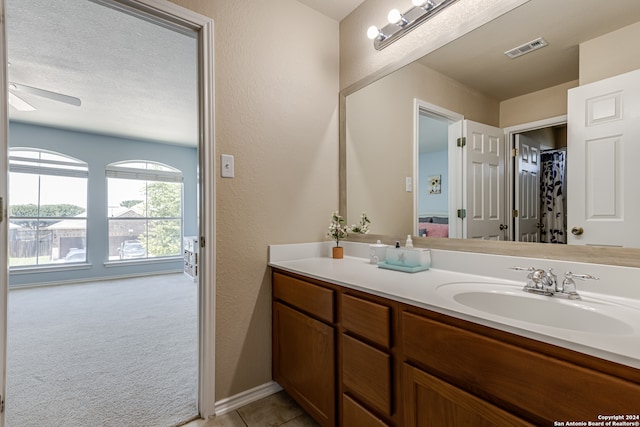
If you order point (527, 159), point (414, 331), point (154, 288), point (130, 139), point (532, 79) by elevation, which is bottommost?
point (154, 288)

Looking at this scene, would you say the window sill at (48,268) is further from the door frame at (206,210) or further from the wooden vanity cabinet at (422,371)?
the wooden vanity cabinet at (422,371)

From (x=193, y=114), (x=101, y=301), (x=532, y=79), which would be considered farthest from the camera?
(x=193, y=114)

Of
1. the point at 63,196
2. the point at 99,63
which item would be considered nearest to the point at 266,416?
the point at 99,63

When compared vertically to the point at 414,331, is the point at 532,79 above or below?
above

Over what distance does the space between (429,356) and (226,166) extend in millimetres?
1313

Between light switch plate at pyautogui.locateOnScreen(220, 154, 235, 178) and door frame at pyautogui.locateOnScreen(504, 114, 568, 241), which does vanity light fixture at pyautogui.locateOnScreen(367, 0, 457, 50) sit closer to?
door frame at pyautogui.locateOnScreen(504, 114, 568, 241)

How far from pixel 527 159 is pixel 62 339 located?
3.71 metres

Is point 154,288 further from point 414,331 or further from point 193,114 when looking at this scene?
point 414,331

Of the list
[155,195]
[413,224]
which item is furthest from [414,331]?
[155,195]

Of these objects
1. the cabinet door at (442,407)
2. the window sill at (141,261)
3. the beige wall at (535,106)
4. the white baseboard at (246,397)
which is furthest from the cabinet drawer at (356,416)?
the window sill at (141,261)

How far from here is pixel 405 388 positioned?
99cm

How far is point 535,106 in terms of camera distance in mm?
1225

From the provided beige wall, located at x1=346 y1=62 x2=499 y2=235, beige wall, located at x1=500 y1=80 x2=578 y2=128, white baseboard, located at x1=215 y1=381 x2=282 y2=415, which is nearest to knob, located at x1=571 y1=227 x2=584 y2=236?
beige wall, located at x1=500 y1=80 x2=578 y2=128

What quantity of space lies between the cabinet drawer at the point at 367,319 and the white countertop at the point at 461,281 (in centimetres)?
5
